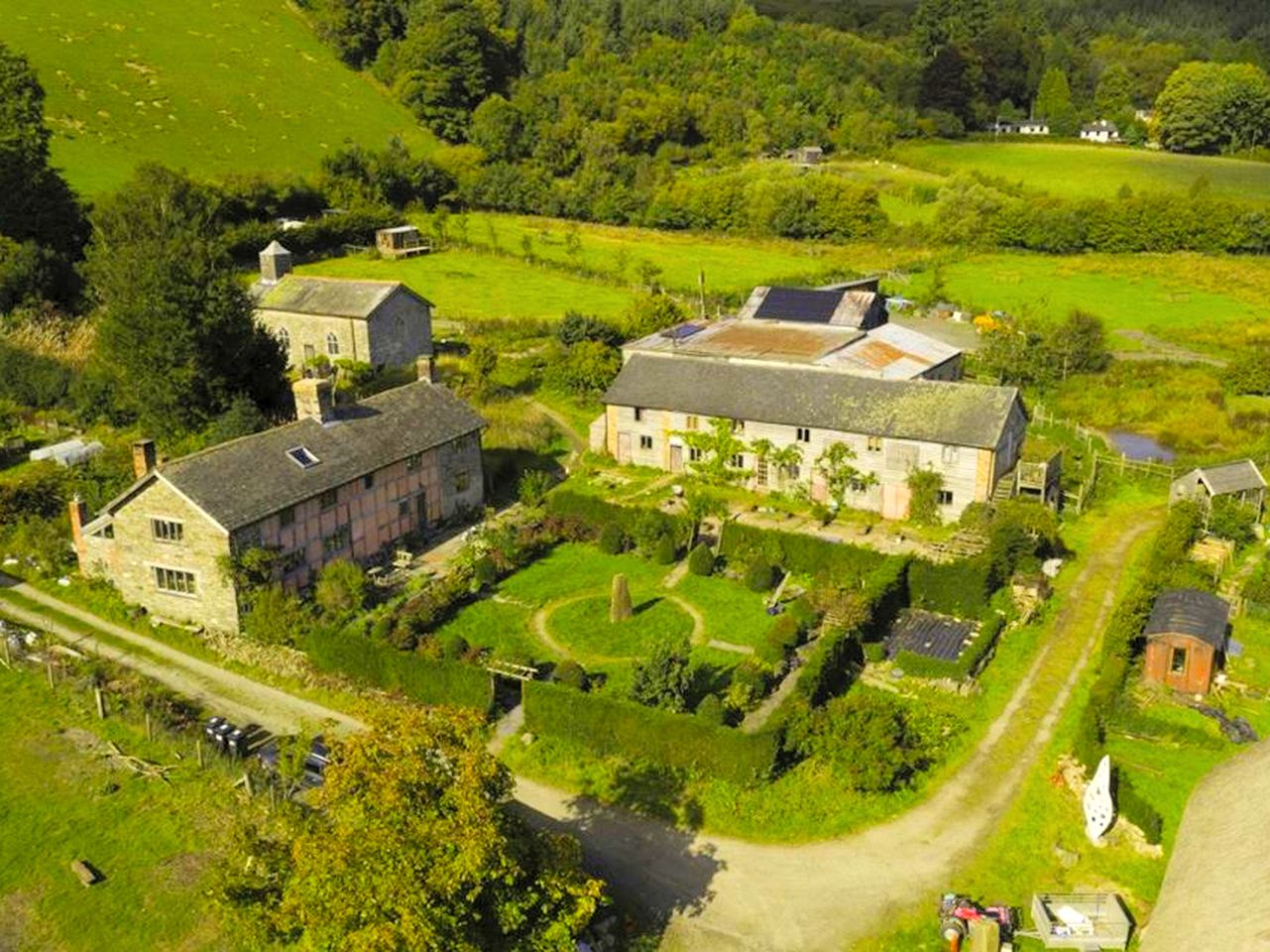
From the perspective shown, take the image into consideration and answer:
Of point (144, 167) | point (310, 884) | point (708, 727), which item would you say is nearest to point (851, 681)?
point (708, 727)

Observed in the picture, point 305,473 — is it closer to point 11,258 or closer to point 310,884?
point 310,884

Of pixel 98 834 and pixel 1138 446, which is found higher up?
pixel 98 834

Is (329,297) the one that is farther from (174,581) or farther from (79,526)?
(174,581)

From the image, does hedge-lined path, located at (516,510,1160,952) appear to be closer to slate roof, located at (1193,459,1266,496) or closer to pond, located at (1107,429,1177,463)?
slate roof, located at (1193,459,1266,496)

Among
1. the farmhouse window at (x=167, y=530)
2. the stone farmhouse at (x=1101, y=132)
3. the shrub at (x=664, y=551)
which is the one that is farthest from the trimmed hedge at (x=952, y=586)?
the stone farmhouse at (x=1101, y=132)

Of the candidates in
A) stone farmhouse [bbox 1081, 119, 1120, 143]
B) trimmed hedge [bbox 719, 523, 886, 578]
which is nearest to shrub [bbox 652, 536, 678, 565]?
trimmed hedge [bbox 719, 523, 886, 578]

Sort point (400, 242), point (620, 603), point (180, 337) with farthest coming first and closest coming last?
point (400, 242) < point (180, 337) < point (620, 603)

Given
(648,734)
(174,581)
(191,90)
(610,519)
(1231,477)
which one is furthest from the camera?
(191,90)

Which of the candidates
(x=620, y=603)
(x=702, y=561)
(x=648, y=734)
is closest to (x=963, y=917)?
(x=648, y=734)
